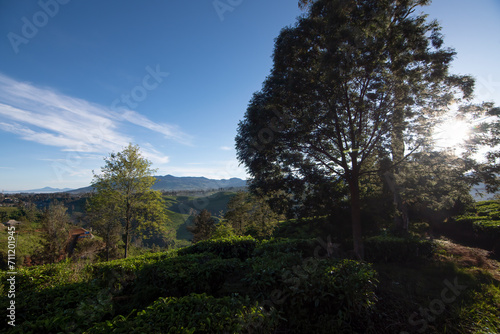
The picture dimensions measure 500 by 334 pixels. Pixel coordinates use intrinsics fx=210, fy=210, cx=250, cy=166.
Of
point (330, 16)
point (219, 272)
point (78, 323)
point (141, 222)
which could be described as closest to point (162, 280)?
point (219, 272)

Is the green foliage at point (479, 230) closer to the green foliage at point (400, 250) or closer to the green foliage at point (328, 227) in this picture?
the green foliage at point (400, 250)

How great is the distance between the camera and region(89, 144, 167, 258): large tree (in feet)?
62.2

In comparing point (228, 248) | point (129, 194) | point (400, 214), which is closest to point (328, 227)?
point (400, 214)

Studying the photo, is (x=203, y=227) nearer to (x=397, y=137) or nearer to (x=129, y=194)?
(x=129, y=194)

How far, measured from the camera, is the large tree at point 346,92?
828 cm

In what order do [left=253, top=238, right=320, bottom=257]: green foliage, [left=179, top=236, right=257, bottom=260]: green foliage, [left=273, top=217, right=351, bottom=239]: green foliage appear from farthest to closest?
[left=273, top=217, right=351, bottom=239]: green foliage
[left=179, top=236, right=257, bottom=260]: green foliage
[left=253, top=238, right=320, bottom=257]: green foliage

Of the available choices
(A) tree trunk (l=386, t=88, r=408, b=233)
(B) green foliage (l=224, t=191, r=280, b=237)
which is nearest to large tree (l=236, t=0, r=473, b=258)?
(A) tree trunk (l=386, t=88, r=408, b=233)

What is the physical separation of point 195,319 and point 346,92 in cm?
952

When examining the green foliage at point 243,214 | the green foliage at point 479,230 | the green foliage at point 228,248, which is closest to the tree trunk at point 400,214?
the green foliage at point 479,230

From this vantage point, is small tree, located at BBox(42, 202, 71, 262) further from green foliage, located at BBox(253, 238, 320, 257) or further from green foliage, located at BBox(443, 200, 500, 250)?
green foliage, located at BBox(443, 200, 500, 250)

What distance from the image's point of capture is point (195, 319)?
2.76 meters

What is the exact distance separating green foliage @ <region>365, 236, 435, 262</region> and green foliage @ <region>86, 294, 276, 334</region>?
28.8 ft

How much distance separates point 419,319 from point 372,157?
316 inches

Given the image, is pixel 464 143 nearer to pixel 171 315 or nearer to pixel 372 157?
pixel 372 157
